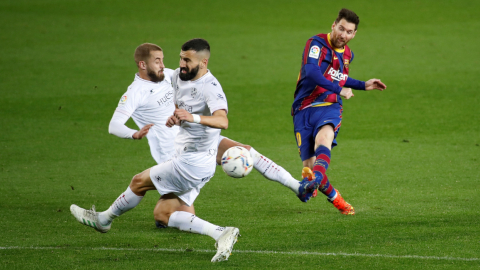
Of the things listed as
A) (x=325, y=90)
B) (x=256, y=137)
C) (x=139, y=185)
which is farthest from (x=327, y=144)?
(x=256, y=137)

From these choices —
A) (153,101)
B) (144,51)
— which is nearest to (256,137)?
(153,101)

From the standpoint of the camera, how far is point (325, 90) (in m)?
6.29

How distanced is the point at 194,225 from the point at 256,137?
606cm

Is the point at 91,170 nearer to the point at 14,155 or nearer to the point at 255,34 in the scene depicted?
the point at 14,155

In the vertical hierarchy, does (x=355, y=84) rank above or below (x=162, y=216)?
above

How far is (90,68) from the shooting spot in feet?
52.1

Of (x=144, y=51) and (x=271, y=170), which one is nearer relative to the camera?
(x=271, y=170)

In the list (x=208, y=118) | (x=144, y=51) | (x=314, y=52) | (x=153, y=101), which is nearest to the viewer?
(x=208, y=118)

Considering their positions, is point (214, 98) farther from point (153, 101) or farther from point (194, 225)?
point (153, 101)

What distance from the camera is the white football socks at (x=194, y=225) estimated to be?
4863 mm

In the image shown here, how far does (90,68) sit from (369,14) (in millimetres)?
10053

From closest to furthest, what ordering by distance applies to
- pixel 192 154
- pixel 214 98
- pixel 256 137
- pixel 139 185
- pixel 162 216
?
pixel 214 98 < pixel 192 154 < pixel 139 185 < pixel 162 216 < pixel 256 137

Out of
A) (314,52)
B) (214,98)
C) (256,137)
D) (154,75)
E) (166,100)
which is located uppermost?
(314,52)

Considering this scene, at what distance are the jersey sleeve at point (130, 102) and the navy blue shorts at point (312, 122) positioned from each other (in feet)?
5.44
